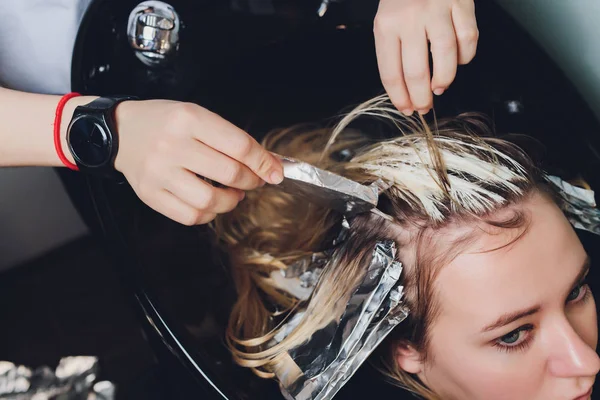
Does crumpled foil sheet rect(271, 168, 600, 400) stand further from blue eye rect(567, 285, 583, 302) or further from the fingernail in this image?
blue eye rect(567, 285, 583, 302)

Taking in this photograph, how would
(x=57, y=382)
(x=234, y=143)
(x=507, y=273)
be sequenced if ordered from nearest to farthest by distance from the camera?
(x=234, y=143) → (x=507, y=273) → (x=57, y=382)

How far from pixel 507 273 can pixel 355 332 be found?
23 cm

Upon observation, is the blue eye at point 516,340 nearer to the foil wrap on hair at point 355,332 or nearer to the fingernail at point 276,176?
the foil wrap on hair at point 355,332

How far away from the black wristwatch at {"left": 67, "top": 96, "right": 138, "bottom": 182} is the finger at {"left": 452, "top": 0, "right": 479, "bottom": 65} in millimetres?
441

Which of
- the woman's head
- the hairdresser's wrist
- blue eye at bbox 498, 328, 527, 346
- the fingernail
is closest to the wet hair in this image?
the woman's head

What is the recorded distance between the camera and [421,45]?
2.43 ft

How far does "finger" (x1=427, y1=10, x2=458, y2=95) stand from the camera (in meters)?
0.73

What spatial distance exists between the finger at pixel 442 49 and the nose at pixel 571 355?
398 millimetres

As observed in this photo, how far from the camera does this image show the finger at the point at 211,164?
0.71m

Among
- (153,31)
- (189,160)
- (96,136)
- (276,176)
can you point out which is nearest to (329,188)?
(276,176)

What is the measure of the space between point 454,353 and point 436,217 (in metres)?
0.21

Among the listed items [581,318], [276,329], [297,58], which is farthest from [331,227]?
[581,318]

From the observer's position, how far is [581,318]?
916mm

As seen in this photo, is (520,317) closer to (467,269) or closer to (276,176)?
(467,269)
